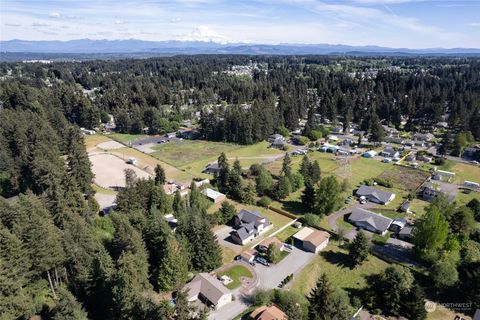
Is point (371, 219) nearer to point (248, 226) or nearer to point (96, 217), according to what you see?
point (248, 226)

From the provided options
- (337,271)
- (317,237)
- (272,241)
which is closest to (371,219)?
(317,237)

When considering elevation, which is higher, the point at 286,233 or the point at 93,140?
the point at 93,140

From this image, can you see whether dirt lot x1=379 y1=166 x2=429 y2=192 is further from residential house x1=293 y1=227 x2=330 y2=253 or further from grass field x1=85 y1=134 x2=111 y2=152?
grass field x1=85 y1=134 x2=111 y2=152

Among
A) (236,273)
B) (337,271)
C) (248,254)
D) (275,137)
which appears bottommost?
(337,271)

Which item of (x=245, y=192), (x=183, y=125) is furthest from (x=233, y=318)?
(x=183, y=125)

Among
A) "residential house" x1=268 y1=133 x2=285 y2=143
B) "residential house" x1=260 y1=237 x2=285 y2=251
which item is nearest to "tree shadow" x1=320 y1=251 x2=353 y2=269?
"residential house" x1=260 y1=237 x2=285 y2=251

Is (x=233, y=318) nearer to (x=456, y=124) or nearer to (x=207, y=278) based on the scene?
(x=207, y=278)
